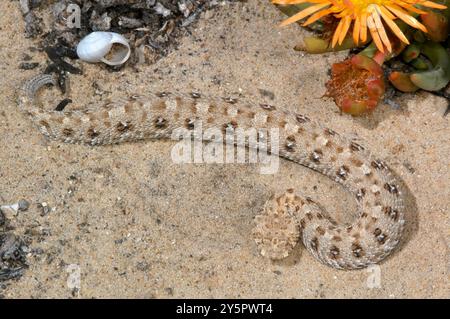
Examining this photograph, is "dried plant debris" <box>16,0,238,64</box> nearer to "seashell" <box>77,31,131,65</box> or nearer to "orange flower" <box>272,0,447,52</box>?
"seashell" <box>77,31,131,65</box>

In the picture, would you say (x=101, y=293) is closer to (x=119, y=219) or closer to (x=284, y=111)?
(x=119, y=219)

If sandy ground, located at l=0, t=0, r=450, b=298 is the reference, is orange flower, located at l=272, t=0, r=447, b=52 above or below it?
above

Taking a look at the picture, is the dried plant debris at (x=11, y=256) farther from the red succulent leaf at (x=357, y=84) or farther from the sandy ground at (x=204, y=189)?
the red succulent leaf at (x=357, y=84)

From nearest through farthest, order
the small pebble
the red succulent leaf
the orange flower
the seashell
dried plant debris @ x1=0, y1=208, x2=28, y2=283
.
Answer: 1. dried plant debris @ x1=0, y1=208, x2=28, y2=283
2. the orange flower
3. the small pebble
4. the red succulent leaf
5. the seashell

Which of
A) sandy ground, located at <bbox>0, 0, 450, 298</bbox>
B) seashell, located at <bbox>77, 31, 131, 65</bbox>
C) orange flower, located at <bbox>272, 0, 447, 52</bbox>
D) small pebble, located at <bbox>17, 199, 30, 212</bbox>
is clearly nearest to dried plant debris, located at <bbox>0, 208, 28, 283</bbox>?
sandy ground, located at <bbox>0, 0, 450, 298</bbox>

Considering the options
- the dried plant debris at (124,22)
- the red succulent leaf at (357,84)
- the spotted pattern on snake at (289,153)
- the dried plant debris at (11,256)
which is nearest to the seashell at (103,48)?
the dried plant debris at (124,22)

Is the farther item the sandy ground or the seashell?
the seashell
